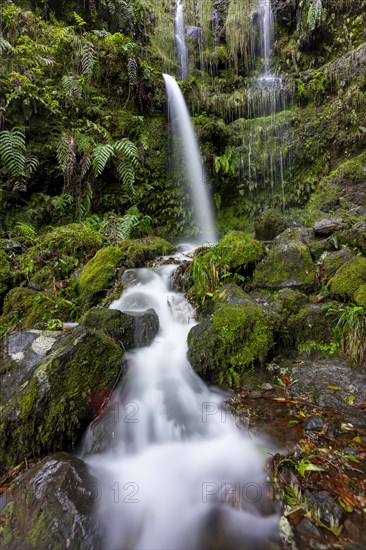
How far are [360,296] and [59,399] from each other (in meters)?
3.28

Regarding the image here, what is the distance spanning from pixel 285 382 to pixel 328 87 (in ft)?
31.4

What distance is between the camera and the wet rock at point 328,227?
15.1ft

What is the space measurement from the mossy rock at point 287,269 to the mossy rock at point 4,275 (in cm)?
405

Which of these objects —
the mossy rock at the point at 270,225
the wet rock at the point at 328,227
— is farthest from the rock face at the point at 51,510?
the mossy rock at the point at 270,225

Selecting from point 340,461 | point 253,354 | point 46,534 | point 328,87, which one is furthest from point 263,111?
point 46,534

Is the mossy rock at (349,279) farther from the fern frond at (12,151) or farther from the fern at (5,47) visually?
the fern at (5,47)

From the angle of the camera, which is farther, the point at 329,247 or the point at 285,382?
the point at 329,247

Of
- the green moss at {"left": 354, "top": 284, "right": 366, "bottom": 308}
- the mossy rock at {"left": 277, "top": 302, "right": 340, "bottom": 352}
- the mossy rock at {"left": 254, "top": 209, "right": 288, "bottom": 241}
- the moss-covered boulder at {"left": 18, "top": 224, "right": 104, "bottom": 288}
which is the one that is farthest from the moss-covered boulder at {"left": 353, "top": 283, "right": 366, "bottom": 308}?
the moss-covered boulder at {"left": 18, "top": 224, "right": 104, "bottom": 288}

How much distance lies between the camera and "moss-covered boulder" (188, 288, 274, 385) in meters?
3.05

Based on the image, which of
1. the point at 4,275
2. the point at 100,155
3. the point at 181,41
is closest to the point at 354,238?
the point at 4,275

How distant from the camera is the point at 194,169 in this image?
→ 9.18 meters

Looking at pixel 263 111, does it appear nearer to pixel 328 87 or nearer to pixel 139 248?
pixel 328 87

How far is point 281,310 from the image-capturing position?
3.46m

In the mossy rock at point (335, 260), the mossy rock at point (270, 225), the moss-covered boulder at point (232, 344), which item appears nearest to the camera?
the moss-covered boulder at point (232, 344)
